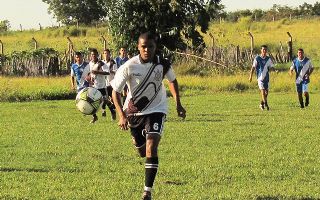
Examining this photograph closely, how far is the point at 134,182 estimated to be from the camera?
10.0 metres

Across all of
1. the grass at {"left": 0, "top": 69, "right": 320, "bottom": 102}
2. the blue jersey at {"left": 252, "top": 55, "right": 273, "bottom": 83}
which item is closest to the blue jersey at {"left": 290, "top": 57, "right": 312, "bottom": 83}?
the blue jersey at {"left": 252, "top": 55, "right": 273, "bottom": 83}

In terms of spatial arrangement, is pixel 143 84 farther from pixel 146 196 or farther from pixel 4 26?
pixel 4 26

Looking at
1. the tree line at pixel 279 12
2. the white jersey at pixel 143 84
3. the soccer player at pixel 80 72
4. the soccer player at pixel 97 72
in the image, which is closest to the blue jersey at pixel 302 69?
the soccer player at pixel 97 72

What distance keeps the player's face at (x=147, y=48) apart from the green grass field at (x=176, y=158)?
1744 millimetres

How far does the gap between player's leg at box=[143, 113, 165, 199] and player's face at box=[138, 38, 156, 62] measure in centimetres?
75

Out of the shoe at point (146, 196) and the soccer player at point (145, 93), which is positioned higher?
the soccer player at point (145, 93)

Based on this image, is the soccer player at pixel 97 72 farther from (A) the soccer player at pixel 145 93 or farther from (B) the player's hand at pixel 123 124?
(B) the player's hand at pixel 123 124

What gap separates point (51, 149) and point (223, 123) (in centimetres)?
617

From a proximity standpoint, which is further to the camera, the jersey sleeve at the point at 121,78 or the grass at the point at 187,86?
the grass at the point at 187,86

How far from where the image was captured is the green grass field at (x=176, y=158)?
368 inches

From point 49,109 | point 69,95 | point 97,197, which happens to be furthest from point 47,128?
point 69,95

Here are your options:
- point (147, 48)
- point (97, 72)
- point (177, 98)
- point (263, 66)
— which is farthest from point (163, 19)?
→ point (147, 48)

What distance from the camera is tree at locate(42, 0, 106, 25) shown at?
8619 cm

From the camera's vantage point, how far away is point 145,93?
909 centimetres
